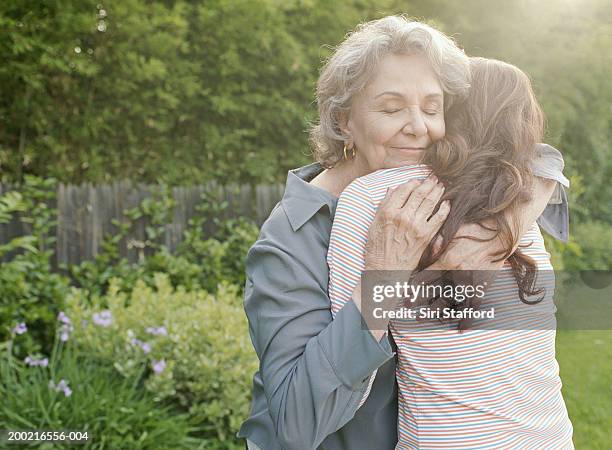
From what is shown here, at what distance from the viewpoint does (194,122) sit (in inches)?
242

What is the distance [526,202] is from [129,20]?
492cm

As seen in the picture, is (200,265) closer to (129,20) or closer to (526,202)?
(129,20)

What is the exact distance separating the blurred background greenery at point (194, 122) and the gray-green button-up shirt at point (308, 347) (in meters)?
2.34

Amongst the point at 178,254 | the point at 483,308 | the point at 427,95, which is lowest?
the point at 178,254

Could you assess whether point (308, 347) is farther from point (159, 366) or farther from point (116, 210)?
point (116, 210)

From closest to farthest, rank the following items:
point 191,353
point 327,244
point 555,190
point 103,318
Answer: point 327,244, point 555,190, point 191,353, point 103,318

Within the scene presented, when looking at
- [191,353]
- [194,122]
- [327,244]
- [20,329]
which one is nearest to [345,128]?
[327,244]

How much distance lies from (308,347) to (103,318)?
2.75m

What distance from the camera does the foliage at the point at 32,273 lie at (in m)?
4.09

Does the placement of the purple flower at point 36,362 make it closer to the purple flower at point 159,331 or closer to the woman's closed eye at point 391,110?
the purple flower at point 159,331

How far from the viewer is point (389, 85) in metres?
1.45

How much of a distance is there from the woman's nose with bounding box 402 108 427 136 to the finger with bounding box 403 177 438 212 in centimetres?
16

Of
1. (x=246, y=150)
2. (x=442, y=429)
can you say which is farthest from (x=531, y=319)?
(x=246, y=150)

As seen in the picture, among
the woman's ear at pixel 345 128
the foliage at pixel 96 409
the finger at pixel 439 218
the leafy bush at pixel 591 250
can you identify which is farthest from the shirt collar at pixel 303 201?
the leafy bush at pixel 591 250
